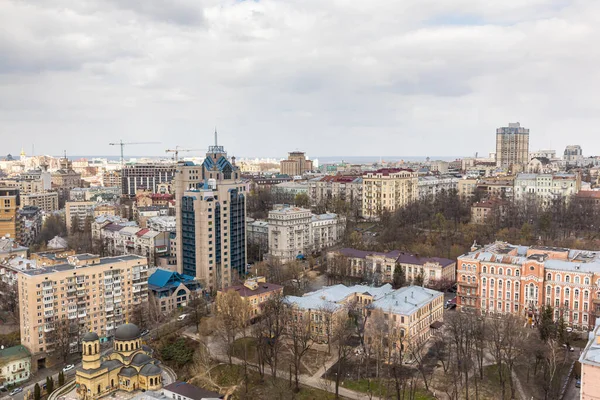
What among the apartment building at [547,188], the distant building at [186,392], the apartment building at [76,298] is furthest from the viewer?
the apartment building at [547,188]

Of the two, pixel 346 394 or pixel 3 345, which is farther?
pixel 3 345

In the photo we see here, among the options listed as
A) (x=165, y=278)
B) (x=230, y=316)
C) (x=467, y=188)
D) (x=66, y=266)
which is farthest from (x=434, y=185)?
(x=66, y=266)

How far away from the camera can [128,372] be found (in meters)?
37.6

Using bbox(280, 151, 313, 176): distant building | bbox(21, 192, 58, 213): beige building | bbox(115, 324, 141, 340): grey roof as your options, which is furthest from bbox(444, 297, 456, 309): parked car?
bbox(280, 151, 313, 176): distant building

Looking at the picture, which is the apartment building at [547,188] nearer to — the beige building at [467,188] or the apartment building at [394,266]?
the beige building at [467,188]

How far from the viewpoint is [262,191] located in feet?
352

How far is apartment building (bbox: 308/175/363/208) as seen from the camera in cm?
9738

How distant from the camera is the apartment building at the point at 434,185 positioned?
10119cm

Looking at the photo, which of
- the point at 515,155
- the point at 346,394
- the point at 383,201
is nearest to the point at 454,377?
the point at 346,394

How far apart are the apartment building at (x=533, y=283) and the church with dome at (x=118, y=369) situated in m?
27.6

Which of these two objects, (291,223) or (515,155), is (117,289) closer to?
(291,223)

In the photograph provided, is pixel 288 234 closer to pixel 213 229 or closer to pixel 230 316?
pixel 213 229

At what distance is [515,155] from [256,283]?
126 meters

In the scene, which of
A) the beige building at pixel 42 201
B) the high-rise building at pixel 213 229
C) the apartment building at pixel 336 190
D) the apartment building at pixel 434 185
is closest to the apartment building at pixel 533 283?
the high-rise building at pixel 213 229
